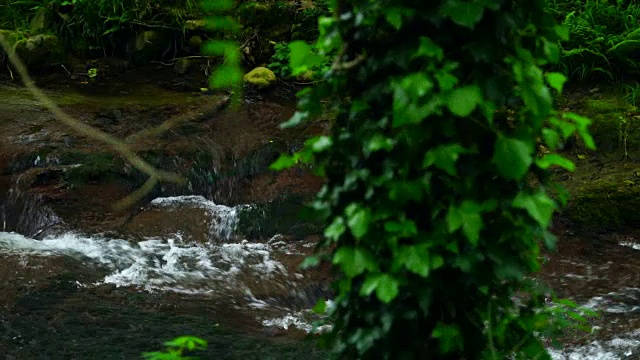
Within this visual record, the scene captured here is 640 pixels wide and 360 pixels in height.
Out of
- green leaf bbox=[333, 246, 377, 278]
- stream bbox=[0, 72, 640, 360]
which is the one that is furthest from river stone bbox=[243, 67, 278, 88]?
green leaf bbox=[333, 246, 377, 278]

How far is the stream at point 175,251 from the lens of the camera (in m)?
4.18

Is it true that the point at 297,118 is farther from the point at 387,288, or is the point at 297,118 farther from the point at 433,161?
the point at 387,288

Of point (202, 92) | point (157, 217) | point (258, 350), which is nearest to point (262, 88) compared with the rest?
point (202, 92)

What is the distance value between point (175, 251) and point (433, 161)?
12.9 feet

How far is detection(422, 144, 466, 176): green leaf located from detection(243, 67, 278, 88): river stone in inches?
268

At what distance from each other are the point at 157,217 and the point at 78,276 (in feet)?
3.83

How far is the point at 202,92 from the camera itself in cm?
859

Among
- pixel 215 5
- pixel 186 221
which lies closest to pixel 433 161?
pixel 215 5

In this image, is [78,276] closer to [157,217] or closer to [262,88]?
[157,217]

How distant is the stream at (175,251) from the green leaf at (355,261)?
161 centimetres

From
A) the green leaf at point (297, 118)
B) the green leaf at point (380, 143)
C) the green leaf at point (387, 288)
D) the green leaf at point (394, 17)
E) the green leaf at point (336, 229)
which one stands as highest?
the green leaf at point (394, 17)

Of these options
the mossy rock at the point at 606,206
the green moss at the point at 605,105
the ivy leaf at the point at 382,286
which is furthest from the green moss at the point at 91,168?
the ivy leaf at the point at 382,286

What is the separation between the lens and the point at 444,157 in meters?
1.87

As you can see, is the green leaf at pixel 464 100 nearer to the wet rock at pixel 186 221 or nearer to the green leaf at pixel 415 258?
the green leaf at pixel 415 258
